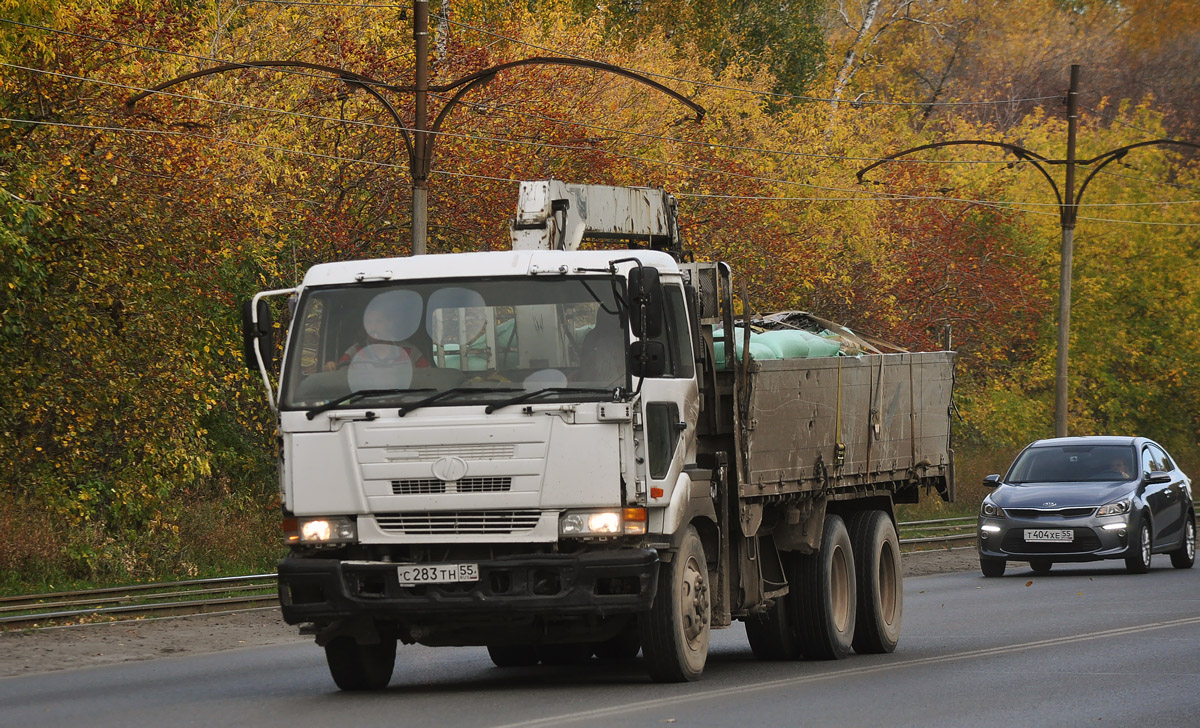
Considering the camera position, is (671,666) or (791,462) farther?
(791,462)

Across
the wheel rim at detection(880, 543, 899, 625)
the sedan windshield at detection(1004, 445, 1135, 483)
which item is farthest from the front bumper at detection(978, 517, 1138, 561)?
the wheel rim at detection(880, 543, 899, 625)

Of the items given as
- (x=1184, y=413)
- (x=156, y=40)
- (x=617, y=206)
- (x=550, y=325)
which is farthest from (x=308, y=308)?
(x=1184, y=413)

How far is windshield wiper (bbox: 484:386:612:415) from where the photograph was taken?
10359 mm

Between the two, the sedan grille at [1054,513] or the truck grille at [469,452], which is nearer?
the truck grille at [469,452]

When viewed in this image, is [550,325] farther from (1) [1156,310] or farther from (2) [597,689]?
(1) [1156,310]

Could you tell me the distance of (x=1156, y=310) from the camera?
53.1 m

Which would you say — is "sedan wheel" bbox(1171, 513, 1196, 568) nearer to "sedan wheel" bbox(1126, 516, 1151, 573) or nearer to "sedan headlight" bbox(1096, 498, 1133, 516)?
"sedan wheel" bbox(1126, 516, 1151, 573)

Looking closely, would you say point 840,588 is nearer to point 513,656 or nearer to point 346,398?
point 513,656

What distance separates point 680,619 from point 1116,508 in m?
13.0

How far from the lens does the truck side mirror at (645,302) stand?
34.2 feet

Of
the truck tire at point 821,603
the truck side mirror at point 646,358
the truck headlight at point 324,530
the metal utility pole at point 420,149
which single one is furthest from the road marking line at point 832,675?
the metal utility pole at point 420,149

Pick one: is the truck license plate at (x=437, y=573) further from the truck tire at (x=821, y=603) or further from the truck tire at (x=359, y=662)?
the truck tire at (x=821, y=603)

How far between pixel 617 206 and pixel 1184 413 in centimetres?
4296

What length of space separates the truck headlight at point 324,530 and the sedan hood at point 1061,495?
1385 cm
